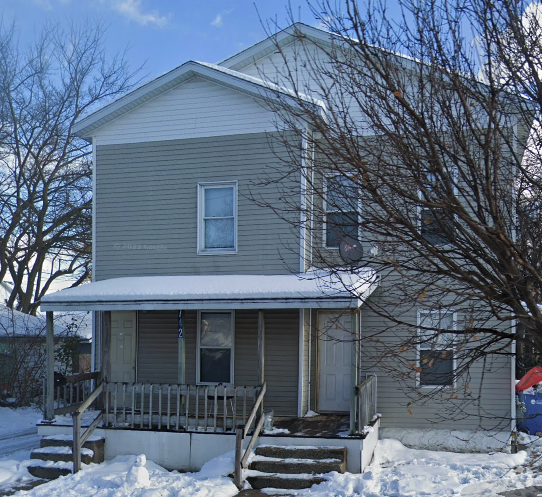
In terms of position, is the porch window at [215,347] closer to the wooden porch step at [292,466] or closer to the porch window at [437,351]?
the wooden porch step at [292,466]

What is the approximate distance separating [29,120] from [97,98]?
2.80 meters

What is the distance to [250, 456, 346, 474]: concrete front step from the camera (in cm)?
1032

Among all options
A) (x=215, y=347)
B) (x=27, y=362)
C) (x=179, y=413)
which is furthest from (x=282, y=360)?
(x=27, y=362)

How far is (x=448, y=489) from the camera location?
31.4 feet

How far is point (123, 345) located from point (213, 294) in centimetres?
370

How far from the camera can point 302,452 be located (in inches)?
421

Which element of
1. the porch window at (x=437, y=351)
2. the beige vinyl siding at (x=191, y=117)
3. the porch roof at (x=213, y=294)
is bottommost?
the porch window at (x=437, y=351)

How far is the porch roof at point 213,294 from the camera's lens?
11281 mm

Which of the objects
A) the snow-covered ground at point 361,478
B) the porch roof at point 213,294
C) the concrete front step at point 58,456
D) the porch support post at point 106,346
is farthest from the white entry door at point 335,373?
the concrete front step at point 58,456

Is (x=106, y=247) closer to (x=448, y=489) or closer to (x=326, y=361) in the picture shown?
(x=326, y=361)

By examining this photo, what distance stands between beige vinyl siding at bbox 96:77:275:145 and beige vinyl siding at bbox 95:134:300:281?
199 millimetres

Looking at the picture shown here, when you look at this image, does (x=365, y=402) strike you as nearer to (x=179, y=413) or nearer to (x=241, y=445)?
(x=241, y=445)

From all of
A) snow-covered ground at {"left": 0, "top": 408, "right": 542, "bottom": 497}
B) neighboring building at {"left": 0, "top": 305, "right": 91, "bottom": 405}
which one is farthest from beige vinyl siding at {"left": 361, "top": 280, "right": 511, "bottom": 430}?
neighboring building at {"left": 0, "top": 305, "right": 91, "bottom": 405}

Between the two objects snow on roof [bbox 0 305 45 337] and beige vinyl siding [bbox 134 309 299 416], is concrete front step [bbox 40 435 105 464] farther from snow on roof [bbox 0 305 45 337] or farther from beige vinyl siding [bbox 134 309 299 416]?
snow on roof [bbox 0 305 45 337]
